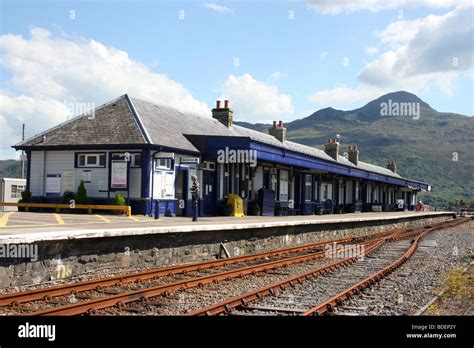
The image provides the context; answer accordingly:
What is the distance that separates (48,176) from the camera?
24.5m

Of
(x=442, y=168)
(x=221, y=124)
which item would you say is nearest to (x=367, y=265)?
(x=221, y=124)

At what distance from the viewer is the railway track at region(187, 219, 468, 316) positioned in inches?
340

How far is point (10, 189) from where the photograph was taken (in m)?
33.3

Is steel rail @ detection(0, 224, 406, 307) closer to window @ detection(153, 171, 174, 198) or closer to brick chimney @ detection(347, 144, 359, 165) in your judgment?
window @ detection(153, 171, 174, 198)

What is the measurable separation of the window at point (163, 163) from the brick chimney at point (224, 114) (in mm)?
9917

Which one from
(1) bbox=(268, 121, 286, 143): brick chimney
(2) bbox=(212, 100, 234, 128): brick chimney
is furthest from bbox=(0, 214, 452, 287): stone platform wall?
(1) bbox=(268, 121, 286, 143): brick chimney

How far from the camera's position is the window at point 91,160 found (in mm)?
23609
